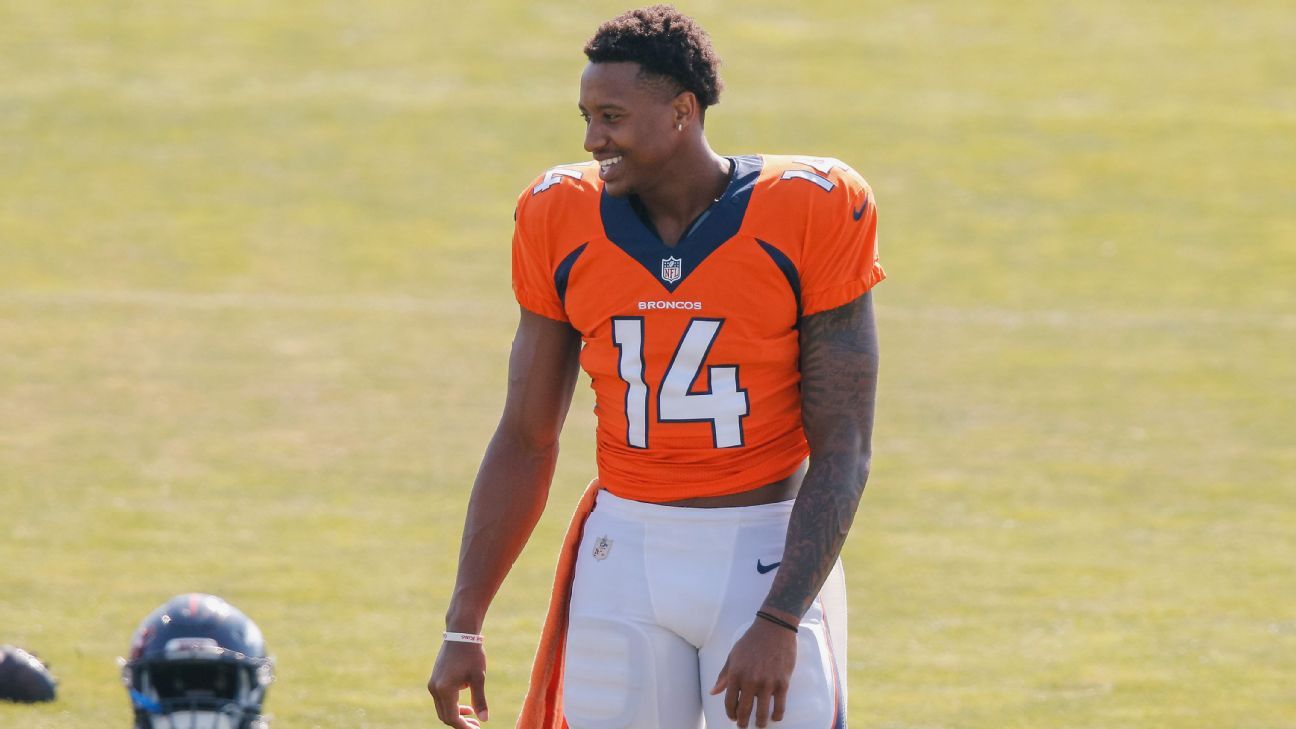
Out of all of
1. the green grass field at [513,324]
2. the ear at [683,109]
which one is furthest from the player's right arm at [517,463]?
the green grass field at [513,324]

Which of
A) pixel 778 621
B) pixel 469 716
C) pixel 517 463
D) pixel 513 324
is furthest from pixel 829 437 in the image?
pixel 513 324

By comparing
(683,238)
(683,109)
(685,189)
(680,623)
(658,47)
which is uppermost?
(658,47)

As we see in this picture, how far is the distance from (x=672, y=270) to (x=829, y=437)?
52cm

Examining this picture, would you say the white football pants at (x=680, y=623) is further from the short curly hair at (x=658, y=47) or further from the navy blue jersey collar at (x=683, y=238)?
the short curly hair at (x=658, y=47)

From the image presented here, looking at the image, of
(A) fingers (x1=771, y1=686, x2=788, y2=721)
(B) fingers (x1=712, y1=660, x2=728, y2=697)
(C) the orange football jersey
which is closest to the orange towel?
(C) the orange football jersey

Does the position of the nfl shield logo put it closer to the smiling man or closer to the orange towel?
the smiling man

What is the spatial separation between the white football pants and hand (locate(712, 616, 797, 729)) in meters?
0.12

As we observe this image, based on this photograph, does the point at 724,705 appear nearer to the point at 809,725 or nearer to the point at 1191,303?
the point at 809,725

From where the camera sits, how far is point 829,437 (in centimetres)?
425

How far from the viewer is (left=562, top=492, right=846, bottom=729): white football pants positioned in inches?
167

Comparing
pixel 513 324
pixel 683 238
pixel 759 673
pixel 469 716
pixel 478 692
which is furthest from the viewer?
pixel 513 324

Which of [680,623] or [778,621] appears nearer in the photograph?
[778,621]

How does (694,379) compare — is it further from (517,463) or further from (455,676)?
(455,676)

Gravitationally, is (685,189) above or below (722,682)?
above
